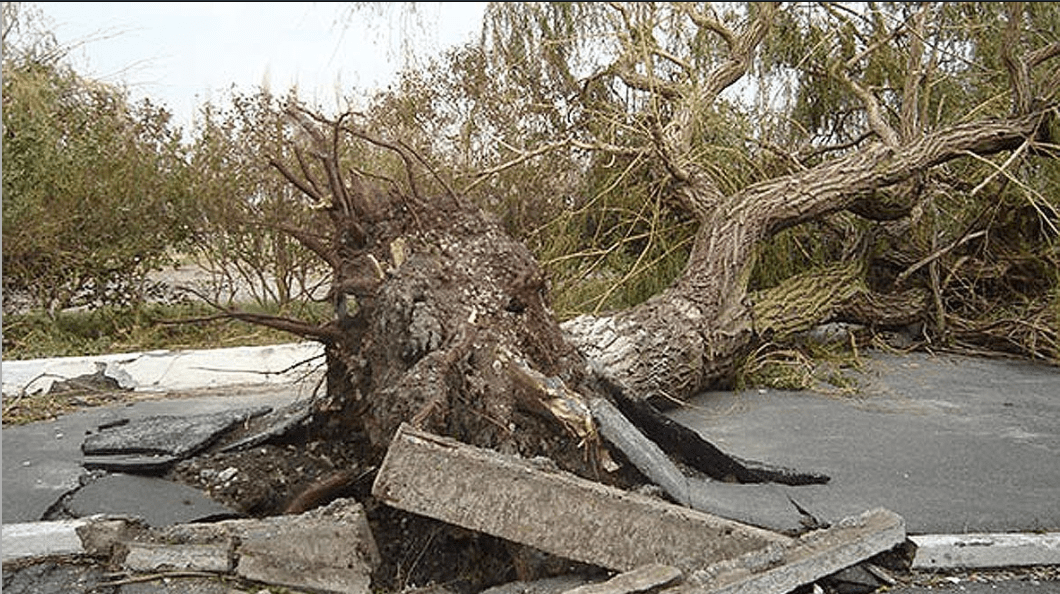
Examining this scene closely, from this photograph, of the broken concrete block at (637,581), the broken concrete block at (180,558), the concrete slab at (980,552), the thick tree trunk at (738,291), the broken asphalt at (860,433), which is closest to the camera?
the broken concrete block at (637,581)

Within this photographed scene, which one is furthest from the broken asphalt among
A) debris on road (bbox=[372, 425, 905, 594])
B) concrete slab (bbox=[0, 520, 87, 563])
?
debris on road (bbox=[372, 425, 905, 594])

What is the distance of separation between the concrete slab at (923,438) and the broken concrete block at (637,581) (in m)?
1.23

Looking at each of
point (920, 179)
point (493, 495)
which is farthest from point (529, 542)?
point (920, 179)

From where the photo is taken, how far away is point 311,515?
12.1ft

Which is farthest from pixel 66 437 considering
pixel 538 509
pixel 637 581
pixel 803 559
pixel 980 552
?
pixel 980 552

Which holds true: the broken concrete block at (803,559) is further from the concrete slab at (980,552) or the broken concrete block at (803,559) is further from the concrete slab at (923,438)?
the concrete slab at (923,438)

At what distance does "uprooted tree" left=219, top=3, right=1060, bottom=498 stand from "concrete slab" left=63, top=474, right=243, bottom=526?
739mm

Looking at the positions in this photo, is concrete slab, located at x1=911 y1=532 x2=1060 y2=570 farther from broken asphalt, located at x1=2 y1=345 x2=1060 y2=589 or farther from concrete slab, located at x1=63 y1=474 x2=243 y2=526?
concrete slab, located at x1=63 y1=474 x2=243 y2=526

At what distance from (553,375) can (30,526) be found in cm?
225

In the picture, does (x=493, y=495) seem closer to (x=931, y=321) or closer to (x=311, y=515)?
(x=311, y=515)

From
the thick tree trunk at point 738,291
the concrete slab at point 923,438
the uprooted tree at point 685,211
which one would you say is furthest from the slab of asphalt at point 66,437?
the concrete slab at point 923,438

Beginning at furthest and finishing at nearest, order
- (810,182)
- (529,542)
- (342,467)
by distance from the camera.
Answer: (810,182), (342,467), (529,542)

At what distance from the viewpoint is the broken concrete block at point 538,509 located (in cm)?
350

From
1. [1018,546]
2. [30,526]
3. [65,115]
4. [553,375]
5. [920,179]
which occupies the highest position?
[65,115]
